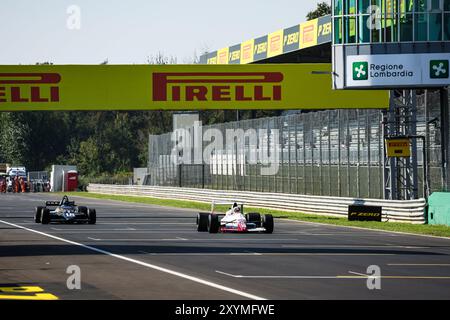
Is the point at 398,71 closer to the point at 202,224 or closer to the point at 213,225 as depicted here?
the point at 202,224

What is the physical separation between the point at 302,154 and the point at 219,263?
108 ft

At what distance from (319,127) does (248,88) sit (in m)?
8.70

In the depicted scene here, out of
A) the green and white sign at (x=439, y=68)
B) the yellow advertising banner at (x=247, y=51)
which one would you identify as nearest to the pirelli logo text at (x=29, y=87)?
the green and white sign at (x=439, y=68)

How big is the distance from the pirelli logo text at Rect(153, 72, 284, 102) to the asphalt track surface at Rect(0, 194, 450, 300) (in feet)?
32.1

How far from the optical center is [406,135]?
42562mm

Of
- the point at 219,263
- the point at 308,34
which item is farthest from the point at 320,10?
the point at 219,263

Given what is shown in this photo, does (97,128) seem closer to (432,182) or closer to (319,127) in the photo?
(319,127)

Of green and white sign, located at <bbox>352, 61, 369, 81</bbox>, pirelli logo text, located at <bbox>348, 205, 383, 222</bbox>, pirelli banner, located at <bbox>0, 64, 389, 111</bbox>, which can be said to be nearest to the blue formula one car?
pirelli banner, located at <bbox>0, 64, 389, 111</bbox>

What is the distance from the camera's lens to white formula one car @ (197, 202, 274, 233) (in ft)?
107

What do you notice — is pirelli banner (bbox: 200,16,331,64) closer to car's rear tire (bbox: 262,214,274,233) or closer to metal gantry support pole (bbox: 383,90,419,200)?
metal gantry support pole (bbox: 383,90,419,200)

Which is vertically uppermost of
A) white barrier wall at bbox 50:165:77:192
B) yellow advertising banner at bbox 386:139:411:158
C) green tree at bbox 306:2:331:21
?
green tree at bbox 306:2:331:21

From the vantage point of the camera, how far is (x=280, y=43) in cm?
7306

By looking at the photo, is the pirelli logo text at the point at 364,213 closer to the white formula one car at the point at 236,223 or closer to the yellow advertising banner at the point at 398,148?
the yellow advertising banner at the point at 398,148

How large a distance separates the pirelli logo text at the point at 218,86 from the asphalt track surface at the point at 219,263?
32.1 ft
